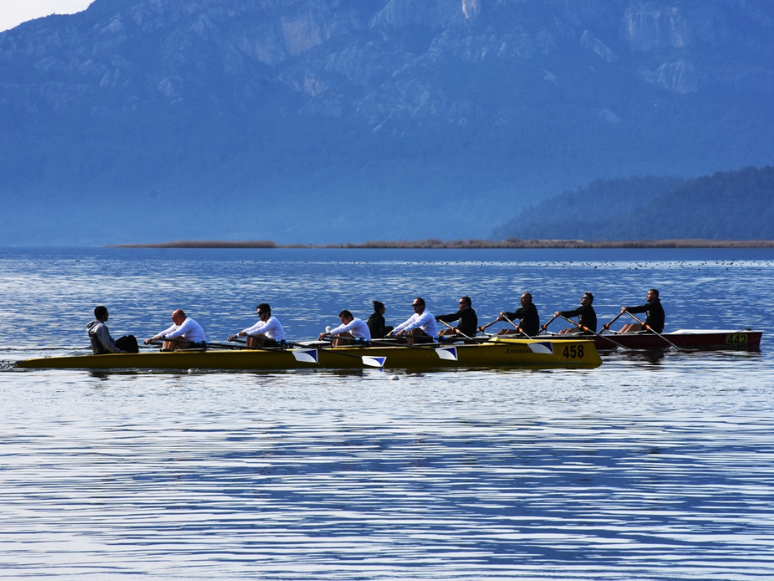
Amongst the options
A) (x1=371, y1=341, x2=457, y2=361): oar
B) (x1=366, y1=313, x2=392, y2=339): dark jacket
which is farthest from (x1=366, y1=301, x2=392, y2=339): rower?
(x1=371, y1=341, x2=457, y2=361): oar

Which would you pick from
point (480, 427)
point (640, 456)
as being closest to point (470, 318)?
Answer: point (480, 427)

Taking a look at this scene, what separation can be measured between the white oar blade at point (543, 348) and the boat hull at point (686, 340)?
4.59 meters

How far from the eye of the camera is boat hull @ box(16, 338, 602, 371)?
30.6 metres

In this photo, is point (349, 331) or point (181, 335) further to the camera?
point (349, 331)

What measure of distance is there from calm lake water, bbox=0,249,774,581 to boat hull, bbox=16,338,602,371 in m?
0.46

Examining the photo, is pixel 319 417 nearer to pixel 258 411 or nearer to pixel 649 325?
pixel 258 411

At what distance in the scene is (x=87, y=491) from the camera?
16453 millimetres

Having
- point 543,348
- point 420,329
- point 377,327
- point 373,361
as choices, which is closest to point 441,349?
point 420,329

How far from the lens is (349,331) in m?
31.7

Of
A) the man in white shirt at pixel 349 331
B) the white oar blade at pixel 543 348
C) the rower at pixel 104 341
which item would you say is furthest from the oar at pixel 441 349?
the rower at pixel 104 341

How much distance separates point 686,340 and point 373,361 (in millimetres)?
11058

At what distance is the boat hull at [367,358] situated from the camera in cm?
3061

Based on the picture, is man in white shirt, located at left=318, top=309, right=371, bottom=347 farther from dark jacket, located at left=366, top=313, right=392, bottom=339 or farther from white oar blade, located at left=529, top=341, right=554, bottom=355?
white oar blade, located at left=529, top=341, right=554, bottom=355

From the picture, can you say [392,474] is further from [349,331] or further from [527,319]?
[527,319]
